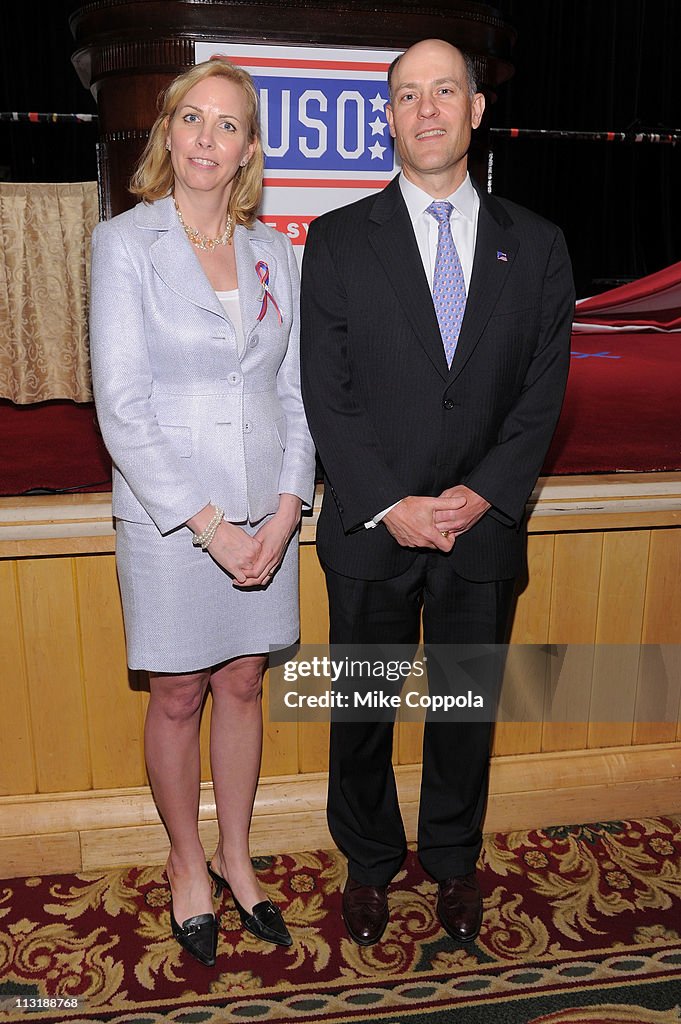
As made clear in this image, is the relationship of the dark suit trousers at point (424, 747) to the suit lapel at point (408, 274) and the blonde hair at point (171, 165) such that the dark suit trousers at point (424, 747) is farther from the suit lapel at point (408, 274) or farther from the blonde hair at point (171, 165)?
the blonde hair at point (171, 165)

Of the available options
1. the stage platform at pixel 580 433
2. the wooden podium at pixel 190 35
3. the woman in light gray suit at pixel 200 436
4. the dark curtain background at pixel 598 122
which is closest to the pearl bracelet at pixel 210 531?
the woman in light gray suit at pixel 200 436

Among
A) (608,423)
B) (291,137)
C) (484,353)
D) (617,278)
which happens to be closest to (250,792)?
(484,353)

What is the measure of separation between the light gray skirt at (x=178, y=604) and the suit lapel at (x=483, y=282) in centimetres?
49

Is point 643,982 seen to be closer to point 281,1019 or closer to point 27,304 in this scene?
point 281,1019

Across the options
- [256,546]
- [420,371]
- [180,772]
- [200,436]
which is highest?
[420,371]

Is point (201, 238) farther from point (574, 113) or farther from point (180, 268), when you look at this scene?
point (574, 113)

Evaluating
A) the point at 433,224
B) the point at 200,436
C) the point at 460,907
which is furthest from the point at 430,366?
the point at 460,907

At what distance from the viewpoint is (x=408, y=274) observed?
157 cm

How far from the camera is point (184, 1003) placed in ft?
5.42

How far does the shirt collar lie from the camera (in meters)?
1.60

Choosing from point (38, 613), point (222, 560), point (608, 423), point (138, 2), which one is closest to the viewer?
point (222, 560)

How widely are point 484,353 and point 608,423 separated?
4.09 ft

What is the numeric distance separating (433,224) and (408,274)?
12cm

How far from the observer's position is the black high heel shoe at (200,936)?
5.70 ft
